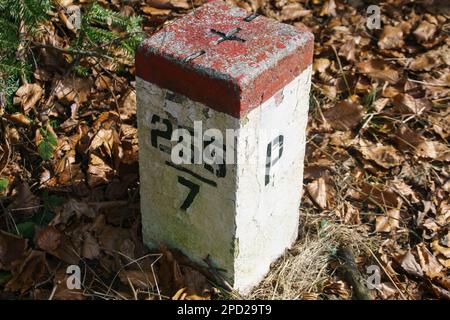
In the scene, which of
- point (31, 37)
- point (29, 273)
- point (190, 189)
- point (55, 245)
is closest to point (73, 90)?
point (31, 37)

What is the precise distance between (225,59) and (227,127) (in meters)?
0.22

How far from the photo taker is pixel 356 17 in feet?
14.0

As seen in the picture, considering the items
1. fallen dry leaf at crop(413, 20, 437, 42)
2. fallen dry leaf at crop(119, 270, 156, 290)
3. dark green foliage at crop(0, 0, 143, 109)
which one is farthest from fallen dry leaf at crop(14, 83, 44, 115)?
fallen dry leaf at crop(413, 20, 437, 42)

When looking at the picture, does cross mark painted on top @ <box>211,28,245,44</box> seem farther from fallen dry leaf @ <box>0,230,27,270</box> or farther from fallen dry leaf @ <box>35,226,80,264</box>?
fallen dry leaf @ <box>0,230,27,270</box>

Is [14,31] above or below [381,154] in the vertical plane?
above

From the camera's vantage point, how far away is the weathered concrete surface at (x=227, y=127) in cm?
229

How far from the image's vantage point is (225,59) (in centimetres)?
229

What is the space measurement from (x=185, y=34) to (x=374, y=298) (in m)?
1.31

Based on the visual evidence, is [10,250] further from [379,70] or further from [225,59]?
[379,70]

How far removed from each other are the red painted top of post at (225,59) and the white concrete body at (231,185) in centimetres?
5

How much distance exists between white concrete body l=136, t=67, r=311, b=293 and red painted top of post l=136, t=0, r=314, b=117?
5 centimetres

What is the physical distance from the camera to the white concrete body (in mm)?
2385

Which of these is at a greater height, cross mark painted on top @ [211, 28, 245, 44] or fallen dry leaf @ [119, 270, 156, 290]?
cross mark painted on top @ [211, 28, 245, 44]

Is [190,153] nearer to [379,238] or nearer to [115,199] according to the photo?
[115,199]
